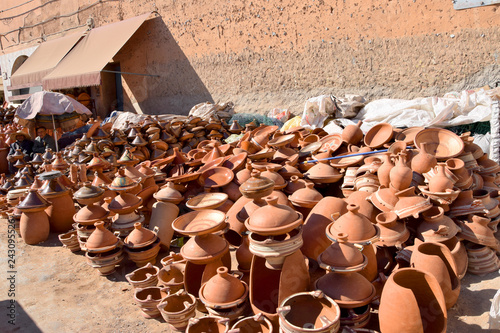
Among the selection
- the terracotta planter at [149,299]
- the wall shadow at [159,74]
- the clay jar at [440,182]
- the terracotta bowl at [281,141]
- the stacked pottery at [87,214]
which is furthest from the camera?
the wall shadow at [159,74]

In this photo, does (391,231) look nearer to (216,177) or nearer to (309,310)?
(309,310)

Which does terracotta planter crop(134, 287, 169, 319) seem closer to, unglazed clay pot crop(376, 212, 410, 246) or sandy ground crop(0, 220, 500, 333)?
sandy ground crop(0, 220, 500, 333)

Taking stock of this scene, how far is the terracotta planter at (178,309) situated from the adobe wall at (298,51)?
5.90 metres

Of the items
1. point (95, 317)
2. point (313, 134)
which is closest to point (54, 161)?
point (95, 317)

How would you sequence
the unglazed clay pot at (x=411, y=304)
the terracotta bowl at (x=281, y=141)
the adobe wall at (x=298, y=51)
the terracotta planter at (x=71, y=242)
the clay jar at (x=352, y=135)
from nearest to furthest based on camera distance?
the unglazed clay pot at (x=411, y=304), the terracotta planter at (x=71, y=242), the clay jar at (x=352, y=135), the terracotta bowl at (x=281, y=141), the adobe wall at (x=298, y=51)

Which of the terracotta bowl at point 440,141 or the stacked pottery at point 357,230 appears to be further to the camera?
the terracotta bowl at point 440,141

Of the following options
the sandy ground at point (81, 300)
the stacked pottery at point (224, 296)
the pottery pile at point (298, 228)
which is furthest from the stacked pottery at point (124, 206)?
the stacked pottery at point (224, 296)

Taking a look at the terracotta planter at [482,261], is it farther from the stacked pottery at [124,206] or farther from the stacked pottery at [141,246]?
the stacked pottery at [124,206]

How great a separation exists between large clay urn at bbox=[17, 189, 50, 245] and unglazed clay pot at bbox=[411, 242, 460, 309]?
14.0 feet

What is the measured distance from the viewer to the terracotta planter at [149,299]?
9.80 ft

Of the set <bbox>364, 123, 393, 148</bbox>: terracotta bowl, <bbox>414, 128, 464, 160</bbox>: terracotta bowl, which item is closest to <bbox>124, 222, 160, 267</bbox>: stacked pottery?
<bbox>364, 123, 393, 148</bbox>: terracotta bowl

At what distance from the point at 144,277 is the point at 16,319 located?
42.4 inches

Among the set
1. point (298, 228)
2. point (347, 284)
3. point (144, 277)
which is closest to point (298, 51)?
point (144, 277)

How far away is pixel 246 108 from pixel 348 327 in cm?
792
